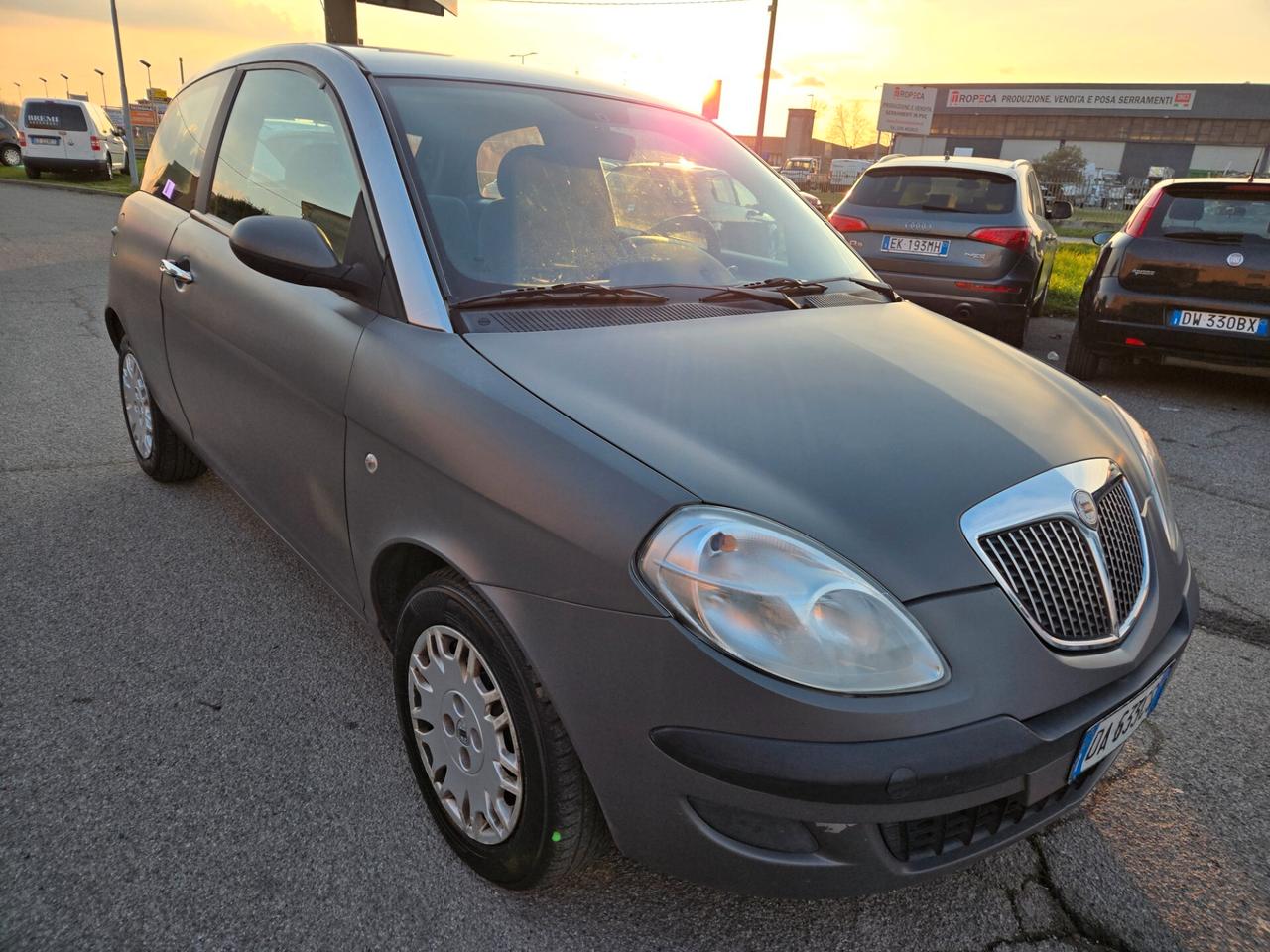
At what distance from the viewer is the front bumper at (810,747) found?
1.39 m

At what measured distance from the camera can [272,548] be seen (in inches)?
135

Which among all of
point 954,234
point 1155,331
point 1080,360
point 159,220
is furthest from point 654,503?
point 954,234

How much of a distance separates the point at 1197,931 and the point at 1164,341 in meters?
5.17

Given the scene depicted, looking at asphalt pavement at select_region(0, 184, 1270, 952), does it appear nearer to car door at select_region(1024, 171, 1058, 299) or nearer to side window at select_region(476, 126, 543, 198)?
side window at select_region(476, 126, 543, 198)

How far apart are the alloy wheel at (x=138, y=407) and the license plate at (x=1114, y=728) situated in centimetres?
361

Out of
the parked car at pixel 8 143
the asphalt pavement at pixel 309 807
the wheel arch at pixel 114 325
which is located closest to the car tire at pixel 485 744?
the asphalt pavement at pixel 309 807

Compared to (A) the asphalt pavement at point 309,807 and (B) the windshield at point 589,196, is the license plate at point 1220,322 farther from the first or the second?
(B) the windshield at point 589,196

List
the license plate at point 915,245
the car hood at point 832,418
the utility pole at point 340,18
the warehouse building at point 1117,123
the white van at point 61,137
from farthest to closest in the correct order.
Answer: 1. the warehouse building at point 1117,123
2. the white van at point 61,137
3. the utility pole at point 340,18
4. the license plate at point 915,245
5. the car hood at point 832,418

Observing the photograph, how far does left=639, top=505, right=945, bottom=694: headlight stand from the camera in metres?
1.41

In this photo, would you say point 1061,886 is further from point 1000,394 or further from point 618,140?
point 618,140

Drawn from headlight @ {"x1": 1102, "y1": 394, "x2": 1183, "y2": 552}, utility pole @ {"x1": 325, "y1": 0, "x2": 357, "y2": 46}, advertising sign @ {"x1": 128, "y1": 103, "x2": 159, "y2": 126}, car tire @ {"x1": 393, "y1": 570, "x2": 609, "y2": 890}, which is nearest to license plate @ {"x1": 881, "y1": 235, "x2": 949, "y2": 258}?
headlight @ {"x1": 1102, "y1": 394, "x2": 1183, "y2": 552}

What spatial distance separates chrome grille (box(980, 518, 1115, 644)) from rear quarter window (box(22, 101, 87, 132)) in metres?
25.4

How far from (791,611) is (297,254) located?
141 cm

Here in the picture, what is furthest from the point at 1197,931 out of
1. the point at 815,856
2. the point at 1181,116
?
the point at 1181,116
